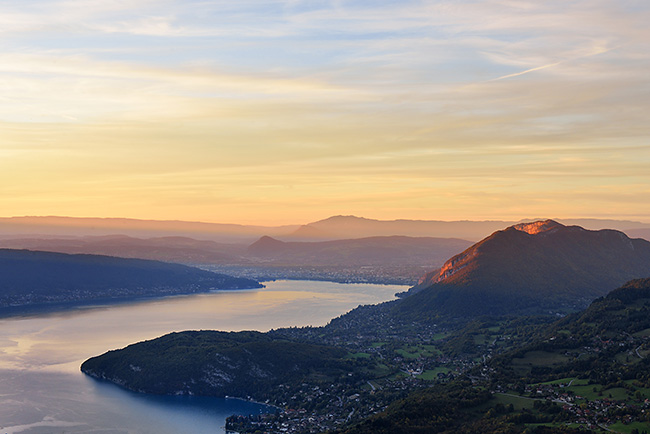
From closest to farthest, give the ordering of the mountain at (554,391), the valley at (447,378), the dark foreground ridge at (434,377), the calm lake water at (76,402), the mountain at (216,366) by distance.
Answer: the mountain at (554,391) → the dark foreground ridge at (434,377) → the valley at (447,378) → the calm lake water at (76,402) → the mountain at (216,366)

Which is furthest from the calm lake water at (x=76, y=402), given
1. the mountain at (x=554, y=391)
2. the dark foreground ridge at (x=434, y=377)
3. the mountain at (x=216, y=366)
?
the mountain at (x=554, y=391)

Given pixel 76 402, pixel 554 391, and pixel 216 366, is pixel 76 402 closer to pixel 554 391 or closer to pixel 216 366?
pixel 216 366

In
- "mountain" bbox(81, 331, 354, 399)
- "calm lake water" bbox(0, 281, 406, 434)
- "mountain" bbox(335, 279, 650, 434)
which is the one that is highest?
"mountain" bbox(335, 279, 650, 434)

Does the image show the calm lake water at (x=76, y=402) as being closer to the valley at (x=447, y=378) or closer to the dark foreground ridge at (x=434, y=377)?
the dark foreground ridge at (x=434, y=377)

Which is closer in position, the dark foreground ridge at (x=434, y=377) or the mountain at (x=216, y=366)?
the dark foreground ridge at (x=434, y=377)

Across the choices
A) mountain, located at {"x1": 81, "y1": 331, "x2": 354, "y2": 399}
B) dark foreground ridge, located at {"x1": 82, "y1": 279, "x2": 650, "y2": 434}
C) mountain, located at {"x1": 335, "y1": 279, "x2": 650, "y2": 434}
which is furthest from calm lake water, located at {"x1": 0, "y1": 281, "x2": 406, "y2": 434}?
mountain, located at {"x1": 335, "y1": 279, "x2": 650, "y2": 434}

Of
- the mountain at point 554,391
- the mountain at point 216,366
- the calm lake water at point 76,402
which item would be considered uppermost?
the mountain at point 554,391

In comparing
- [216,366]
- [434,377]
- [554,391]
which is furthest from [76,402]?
[554,391]

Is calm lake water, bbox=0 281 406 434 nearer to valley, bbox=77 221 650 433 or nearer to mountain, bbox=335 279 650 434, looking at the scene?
valley, bbox=77 221 650 433

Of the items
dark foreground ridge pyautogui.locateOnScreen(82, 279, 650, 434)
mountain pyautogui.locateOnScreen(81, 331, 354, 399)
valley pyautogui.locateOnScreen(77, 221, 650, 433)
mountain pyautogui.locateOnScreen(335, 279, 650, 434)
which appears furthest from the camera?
mountain pyautogui.locateOnScreen(81, 331, 354, 399)

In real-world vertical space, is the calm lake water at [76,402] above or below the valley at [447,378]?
below

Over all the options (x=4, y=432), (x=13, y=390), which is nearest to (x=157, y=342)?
(x=13, y=390)

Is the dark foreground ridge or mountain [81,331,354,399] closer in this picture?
the dark foreground ridge
